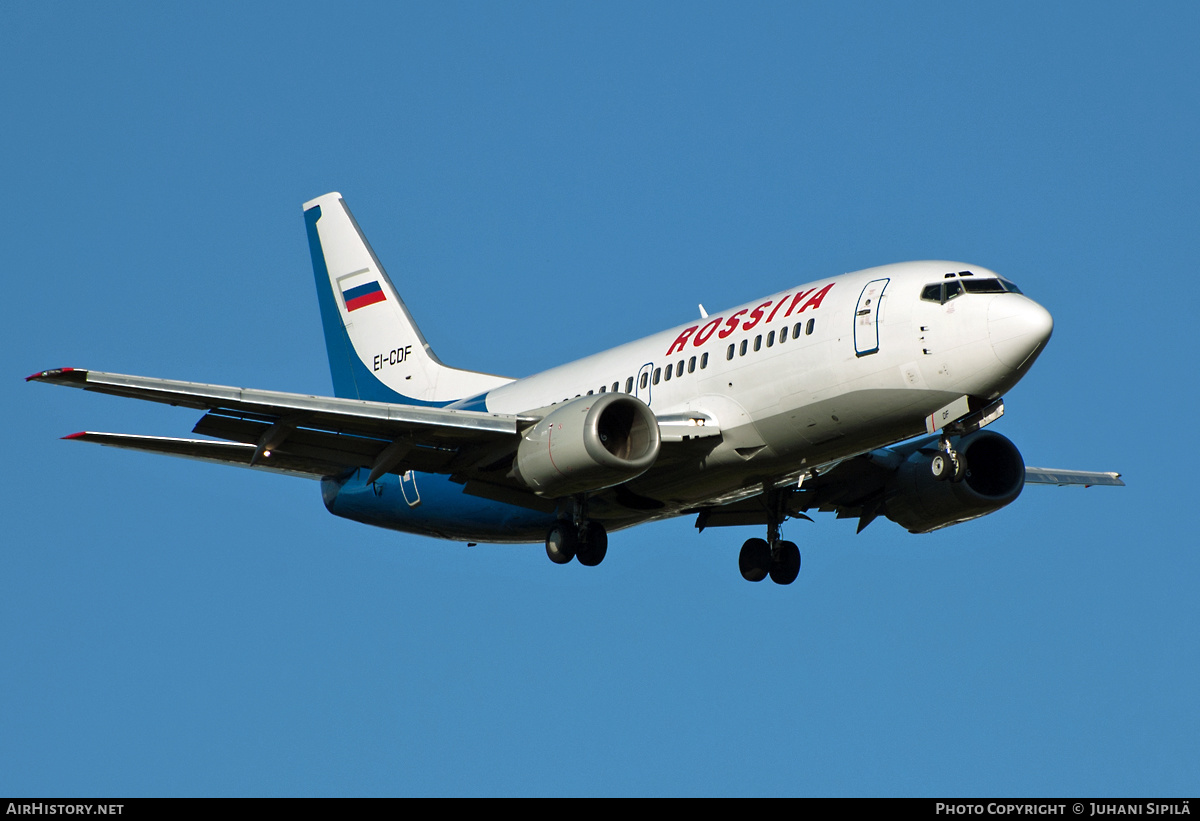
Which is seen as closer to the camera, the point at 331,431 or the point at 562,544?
the point at 331,431

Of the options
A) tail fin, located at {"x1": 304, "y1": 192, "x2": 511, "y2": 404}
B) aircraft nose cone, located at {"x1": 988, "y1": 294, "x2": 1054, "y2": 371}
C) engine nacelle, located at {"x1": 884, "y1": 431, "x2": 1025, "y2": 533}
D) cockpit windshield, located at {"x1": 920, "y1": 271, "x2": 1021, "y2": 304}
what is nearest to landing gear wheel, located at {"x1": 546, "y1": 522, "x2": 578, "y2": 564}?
tail fin, located at {"x1": 304, "y1": 192, "x2": 511, "y2": 404}

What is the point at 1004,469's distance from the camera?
110 ft

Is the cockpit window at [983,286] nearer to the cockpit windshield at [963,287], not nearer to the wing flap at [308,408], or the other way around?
the cockpit windshield at [963,287]

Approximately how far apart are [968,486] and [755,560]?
16.4 feet

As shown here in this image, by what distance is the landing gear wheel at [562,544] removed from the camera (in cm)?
3116

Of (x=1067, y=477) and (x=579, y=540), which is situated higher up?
(x=1067, y=477)

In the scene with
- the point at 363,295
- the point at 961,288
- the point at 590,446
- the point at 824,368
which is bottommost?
the point at 590,446

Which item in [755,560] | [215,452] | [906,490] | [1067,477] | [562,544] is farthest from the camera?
[1067,477]

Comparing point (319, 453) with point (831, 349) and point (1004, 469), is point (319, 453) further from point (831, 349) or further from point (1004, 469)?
point (1004, 469)

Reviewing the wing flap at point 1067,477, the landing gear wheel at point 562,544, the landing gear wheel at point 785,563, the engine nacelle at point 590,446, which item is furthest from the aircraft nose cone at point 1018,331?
the wing flap at point 1067,477

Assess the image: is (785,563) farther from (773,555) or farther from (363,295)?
(363,295)

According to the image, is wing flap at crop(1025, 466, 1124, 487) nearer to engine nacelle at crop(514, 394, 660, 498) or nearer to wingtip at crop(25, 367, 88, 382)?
engine nacelle at crop(514, 394, 660, 498)

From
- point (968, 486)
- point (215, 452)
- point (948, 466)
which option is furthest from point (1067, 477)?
point (215, 452)

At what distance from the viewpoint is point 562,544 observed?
102ft
